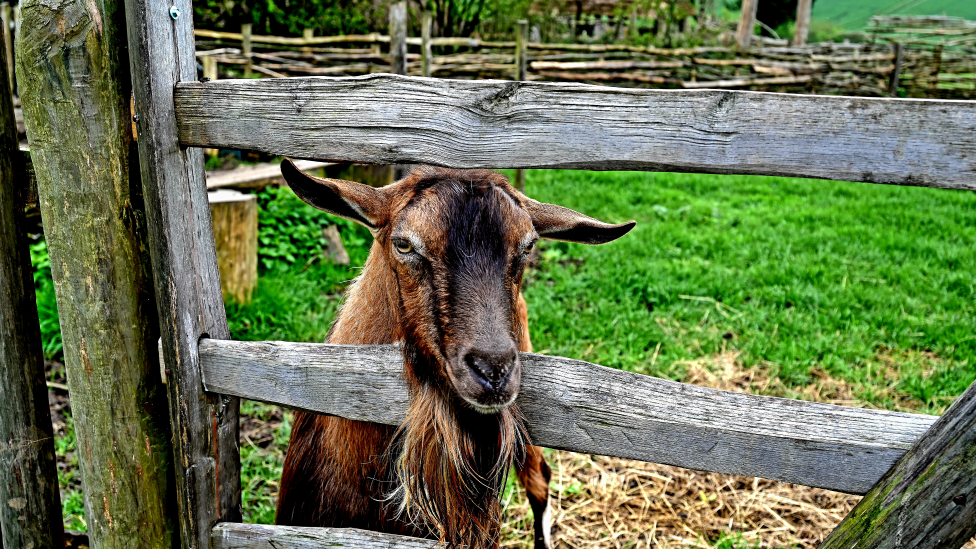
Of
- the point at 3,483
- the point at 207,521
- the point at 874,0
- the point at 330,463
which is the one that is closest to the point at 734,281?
the point at 330,463

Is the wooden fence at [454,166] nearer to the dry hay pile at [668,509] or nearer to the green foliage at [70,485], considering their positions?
the green foliage at [70,485]

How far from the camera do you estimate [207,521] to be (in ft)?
7.46

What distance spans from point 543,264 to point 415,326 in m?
4.80

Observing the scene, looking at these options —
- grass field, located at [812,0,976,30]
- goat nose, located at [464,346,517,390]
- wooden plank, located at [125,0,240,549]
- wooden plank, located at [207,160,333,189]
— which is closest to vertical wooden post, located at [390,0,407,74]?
wooden plank, located at [207,160,333,189]

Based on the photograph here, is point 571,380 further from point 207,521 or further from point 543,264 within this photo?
point 543,264

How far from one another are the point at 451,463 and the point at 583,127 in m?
1.16

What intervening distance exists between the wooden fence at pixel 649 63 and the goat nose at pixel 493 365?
23.7ft

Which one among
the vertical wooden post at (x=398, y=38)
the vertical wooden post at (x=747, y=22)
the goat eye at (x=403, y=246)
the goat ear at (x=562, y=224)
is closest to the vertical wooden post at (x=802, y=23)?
the vertical wooden post at (x=747, y=22)

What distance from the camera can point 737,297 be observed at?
596 centimetres

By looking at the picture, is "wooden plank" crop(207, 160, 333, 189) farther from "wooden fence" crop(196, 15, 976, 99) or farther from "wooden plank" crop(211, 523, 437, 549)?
"wooden plank" crop(211, 523, 437, 549)

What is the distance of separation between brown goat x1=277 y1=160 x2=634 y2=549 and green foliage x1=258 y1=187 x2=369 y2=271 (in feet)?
14.5

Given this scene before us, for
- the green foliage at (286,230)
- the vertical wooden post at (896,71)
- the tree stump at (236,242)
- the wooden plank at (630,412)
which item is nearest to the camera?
the wooden plank at (630,412)

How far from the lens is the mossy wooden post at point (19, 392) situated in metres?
2.24

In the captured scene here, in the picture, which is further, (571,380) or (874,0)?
Answer: (874,0)
